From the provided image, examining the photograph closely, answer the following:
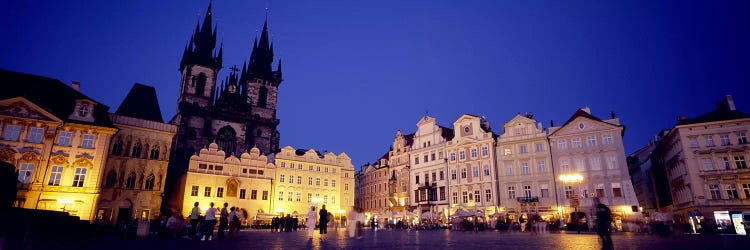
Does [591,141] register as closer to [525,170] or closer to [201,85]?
[525,170]

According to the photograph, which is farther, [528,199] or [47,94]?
[528,199]

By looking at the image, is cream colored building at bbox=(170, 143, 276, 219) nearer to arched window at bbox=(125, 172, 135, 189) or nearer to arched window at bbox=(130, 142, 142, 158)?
arched window at bbox=(125, 172, 135, 189)

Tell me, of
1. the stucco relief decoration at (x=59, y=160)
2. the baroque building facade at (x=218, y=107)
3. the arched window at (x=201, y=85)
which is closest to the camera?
the stucco relief decoration at (x=59, y=160)

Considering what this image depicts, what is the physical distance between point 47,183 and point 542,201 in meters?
43.5

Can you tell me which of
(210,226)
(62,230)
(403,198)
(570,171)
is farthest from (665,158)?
(62,230)

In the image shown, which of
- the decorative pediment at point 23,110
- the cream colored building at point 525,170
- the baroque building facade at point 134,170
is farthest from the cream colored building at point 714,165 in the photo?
the decorative pediment at point 23,110

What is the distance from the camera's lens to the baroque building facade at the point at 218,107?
2215 inches

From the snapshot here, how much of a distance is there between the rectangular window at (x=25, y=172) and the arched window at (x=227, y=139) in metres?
28.9

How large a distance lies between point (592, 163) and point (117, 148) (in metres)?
45.7

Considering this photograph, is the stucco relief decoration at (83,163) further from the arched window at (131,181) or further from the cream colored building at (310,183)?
the cream colored building at (310,183)

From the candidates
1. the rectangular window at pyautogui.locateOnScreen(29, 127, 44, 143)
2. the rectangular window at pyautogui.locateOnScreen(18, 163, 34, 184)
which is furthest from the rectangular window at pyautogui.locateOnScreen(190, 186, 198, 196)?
the rectangular window at pyautogui.locateOnScreen(29, 127, 44, 143)

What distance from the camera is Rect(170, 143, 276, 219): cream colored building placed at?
145 ft

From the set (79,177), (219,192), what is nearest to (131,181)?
(79,177)

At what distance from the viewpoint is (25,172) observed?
28.8 meters
